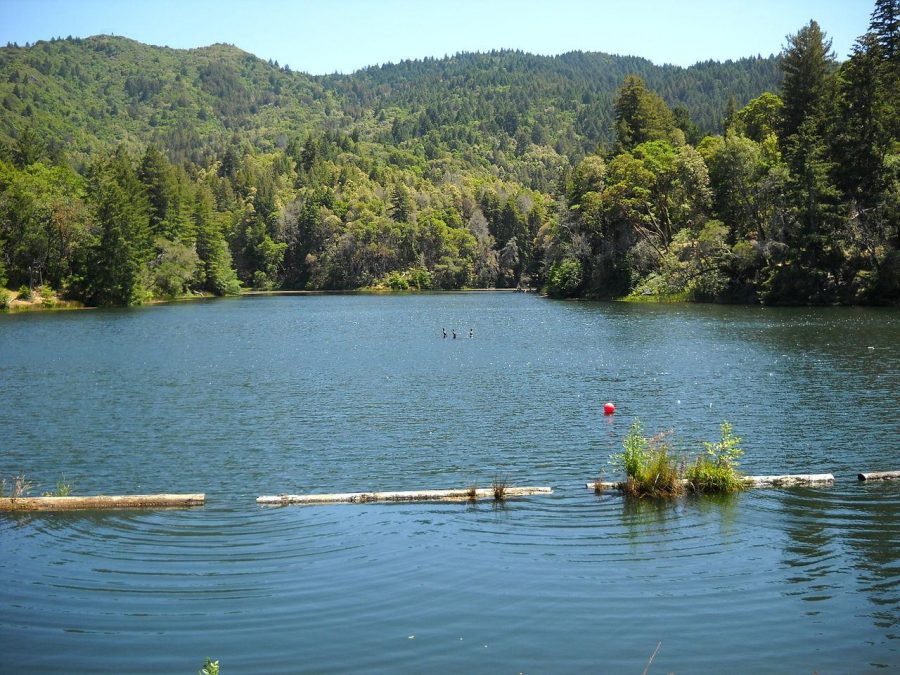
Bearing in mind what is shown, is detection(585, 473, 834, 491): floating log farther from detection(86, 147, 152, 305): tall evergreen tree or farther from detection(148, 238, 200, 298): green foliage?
detection(148, 238, 200, 298): green foliage

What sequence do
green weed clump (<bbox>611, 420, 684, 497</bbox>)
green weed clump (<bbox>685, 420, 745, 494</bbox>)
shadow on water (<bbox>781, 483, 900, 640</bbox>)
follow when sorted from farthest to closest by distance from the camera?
green weed clump (<bbox>685, 420, 745, 494</bbox>) < green weed clump (<bbox>611, 420, 684, 497</bbox>) < shadow on water (<bbox>781, 483, 900, 640</bbox>)

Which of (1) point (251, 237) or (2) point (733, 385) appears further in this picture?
(1) point (251, 237)

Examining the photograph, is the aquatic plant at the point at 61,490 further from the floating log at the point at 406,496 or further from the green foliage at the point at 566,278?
the green foliage at the point at 566,278

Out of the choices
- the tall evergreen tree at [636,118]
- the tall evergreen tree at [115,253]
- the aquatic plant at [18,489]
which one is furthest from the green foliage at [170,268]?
the aquatic plant at [18,489]

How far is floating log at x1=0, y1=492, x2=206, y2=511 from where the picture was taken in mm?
19859

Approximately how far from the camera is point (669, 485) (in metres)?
21.0

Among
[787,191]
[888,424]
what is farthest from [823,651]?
[787,191]

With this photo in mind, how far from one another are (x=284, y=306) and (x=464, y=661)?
112 meters

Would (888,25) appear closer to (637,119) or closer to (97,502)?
(637,119)

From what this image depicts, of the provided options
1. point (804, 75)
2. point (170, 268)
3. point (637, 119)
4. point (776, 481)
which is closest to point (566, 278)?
point (637, 119)

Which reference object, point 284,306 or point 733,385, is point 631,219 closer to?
point 284,306

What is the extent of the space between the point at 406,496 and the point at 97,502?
23.5 feet

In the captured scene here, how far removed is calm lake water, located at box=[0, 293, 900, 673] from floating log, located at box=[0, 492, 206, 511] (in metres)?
0.34

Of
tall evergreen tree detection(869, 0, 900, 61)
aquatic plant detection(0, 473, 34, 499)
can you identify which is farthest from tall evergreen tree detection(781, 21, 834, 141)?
aquatic plant detection(0, 473, 34, 499)
